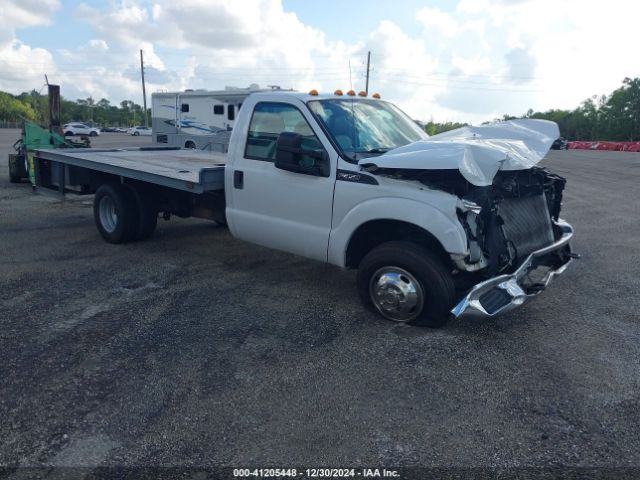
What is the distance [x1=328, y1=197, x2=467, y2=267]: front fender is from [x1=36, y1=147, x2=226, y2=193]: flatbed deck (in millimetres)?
1658

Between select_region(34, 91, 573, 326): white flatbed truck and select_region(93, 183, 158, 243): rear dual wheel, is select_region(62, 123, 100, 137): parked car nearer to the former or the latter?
select_region(93, 183, 158, 243): rear dual wheel

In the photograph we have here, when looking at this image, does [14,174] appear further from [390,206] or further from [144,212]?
[390,206]

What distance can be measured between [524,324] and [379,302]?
4.39 feet

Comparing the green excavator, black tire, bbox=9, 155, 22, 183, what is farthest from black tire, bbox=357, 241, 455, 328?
black tire, bbox=9, 155, 22, 183

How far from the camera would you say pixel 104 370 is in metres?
3.79

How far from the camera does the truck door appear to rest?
16.3 ft

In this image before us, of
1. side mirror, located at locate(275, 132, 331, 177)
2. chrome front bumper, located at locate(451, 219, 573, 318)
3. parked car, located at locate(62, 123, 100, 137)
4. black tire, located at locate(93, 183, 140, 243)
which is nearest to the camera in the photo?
chrome front bumper, located at locate(451, 219, 573, 318)

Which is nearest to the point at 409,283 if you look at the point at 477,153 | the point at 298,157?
the point at 477,153

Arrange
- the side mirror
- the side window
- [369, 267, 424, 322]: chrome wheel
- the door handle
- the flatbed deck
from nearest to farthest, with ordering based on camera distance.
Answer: [369, 267, 424, 322]: chrome wheel, the side mirror, the side window, the door handle, the flatbed deck

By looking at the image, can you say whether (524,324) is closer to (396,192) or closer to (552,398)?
(552,398)

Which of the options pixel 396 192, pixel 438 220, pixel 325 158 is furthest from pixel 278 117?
pixel 438 220

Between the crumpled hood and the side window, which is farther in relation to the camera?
the side window

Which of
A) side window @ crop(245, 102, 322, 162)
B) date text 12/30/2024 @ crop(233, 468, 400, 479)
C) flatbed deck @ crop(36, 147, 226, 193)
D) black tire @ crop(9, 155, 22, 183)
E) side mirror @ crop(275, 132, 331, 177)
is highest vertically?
side window @ crop(245, 102, 322, 162)

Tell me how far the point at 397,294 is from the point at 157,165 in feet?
13.2
